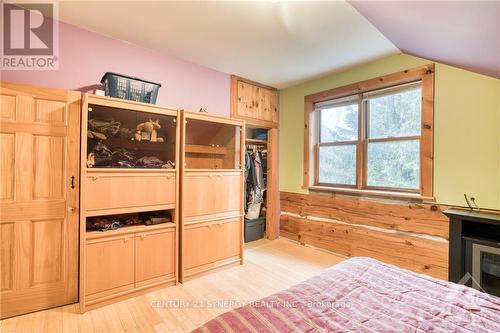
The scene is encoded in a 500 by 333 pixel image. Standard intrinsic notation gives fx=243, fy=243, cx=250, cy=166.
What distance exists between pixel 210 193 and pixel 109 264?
1155 millimetres

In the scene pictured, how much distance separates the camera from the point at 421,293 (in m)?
1.25

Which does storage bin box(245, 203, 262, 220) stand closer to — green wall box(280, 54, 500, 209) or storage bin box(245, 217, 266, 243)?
storage bin box(245, 217, 266, 243)

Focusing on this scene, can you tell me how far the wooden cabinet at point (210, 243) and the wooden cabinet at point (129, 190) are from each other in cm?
47

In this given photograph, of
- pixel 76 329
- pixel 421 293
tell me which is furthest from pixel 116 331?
pixel 421 293

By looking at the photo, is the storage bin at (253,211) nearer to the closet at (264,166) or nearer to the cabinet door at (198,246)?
the closet at (264,166)

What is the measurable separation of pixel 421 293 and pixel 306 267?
6.03 feet

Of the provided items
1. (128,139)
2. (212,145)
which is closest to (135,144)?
(128,139)

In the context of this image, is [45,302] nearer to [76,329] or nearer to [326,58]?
[76,329]

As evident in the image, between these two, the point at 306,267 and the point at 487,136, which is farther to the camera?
the point at 306,267

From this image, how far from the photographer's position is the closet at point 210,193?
8.52ft

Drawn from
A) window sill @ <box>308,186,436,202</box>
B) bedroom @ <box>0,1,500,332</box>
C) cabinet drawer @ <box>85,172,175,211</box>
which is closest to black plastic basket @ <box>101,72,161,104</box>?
bedroom @ <box>0,1,500,332</box>

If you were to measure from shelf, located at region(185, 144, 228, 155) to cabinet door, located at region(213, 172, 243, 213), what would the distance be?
1.16ft

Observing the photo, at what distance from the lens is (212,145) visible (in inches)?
122

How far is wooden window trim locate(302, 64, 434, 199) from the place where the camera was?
8.43 ft
